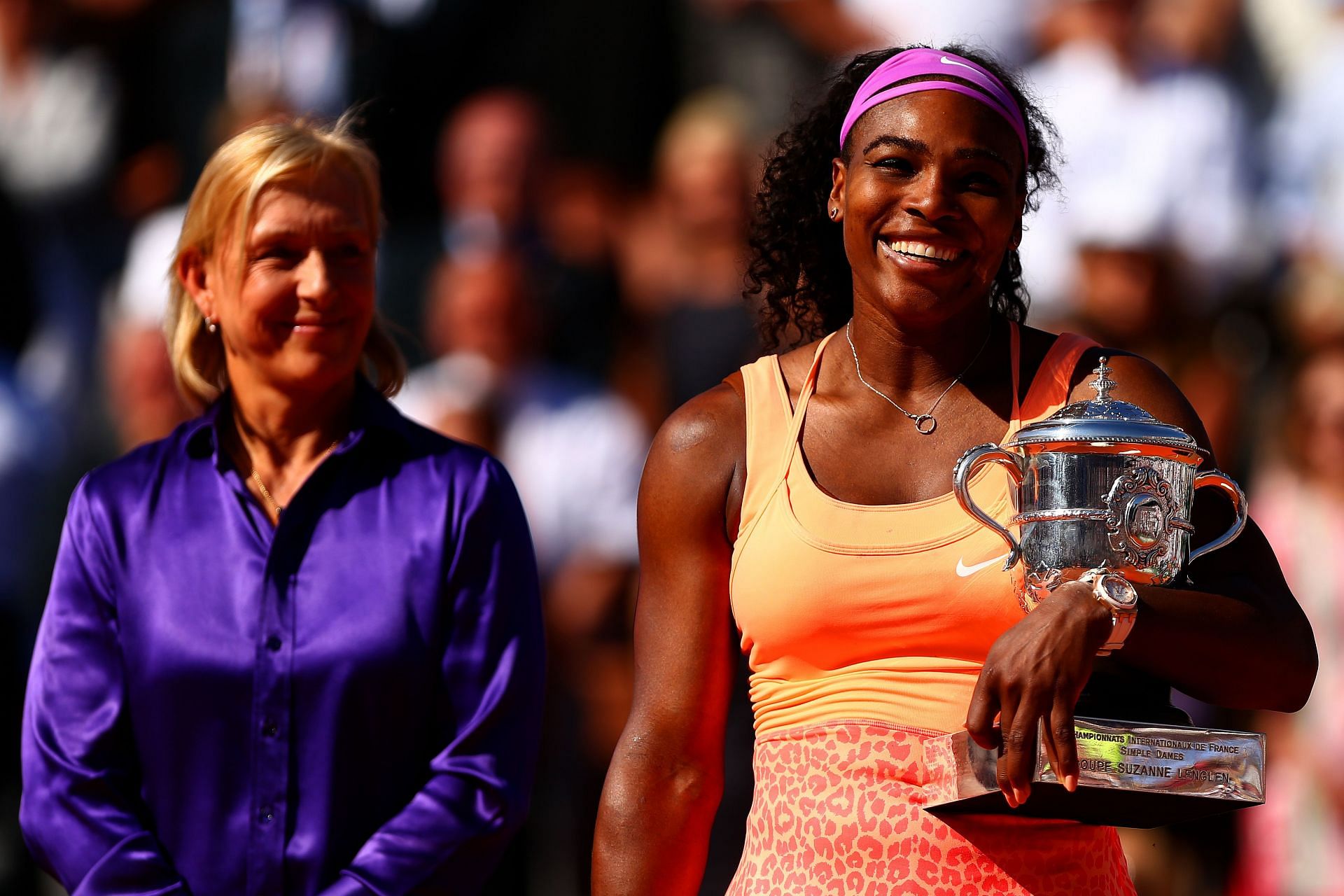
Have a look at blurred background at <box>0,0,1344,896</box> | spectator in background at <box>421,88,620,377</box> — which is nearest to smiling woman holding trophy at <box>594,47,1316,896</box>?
blurred background at <box>0,0,1344,896</box>

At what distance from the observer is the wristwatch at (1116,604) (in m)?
1.94

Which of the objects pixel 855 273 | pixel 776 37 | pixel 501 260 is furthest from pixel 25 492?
pixel 855 273

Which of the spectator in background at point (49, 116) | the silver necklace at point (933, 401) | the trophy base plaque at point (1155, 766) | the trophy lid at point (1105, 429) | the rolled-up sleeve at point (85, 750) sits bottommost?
the rolled-up sleeve at point (85, 750)

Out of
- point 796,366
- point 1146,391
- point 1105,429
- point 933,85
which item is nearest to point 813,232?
point 796,366

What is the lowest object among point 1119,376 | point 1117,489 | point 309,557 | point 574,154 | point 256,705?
point 256,705

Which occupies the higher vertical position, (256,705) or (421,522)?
(421,522)

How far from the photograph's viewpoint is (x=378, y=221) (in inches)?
123

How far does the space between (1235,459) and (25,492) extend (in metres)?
4.22

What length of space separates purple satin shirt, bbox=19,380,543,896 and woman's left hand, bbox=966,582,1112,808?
106 cm

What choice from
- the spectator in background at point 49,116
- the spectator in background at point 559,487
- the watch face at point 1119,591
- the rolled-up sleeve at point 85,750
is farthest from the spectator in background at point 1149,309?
the spectator in background at point 49,116

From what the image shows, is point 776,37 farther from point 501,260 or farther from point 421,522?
point 421,522

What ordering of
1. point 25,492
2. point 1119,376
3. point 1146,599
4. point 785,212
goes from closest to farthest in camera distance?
point 1146,599, point 1119,376, point 785,212, point 25,492

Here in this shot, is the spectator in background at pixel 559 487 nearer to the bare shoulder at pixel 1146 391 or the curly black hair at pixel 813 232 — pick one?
the curly black hair at pixel 813 232

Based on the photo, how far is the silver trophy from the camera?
6.28 ft
